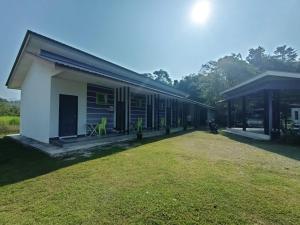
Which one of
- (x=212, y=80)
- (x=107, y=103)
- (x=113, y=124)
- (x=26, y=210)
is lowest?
(x=26, y=210)

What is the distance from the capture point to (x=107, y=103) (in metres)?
11.7

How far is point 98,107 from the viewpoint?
36.3ft

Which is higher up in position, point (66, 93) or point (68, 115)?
point (66, 93)

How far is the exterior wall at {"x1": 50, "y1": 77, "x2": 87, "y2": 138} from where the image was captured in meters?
8.50

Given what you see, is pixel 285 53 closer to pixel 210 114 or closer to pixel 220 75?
pixel 220 75

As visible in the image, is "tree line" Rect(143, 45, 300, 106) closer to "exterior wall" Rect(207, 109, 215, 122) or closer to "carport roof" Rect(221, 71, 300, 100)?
"exterior wall" Rect(207, 109, 215, 122)

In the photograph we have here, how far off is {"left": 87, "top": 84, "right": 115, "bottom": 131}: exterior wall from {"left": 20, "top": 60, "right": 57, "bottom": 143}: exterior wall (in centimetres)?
225

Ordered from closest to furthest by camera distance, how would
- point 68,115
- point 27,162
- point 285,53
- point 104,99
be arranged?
point 27,162, point 68,115, point 104,99, point 285,53

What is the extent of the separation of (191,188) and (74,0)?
33.2ft

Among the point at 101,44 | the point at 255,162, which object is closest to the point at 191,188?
the point at 255,162

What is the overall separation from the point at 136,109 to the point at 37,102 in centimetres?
714

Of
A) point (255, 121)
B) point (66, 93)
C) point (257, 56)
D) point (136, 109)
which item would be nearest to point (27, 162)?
point (66, 93)

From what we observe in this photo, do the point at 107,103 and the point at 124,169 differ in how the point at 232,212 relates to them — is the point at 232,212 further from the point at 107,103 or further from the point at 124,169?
the point at 107,103

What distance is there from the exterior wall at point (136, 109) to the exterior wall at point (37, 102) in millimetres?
6353
